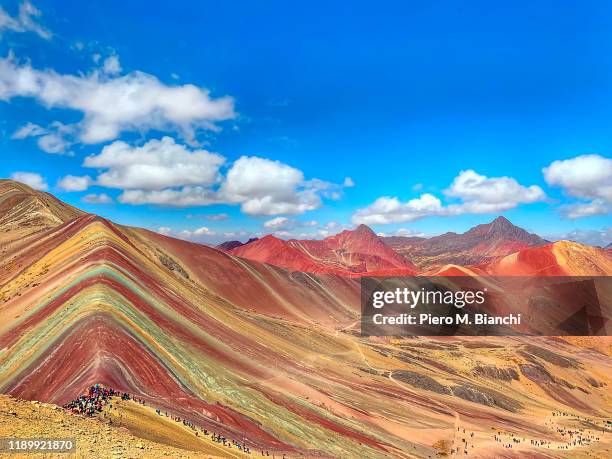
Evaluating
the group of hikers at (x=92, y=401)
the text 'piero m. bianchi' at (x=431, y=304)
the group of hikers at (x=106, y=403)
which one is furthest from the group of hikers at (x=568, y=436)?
the text 'piero m. bianchi' at (x=431, y=304)

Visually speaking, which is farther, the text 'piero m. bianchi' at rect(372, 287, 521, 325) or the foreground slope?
the text 'piero m. bianchi' at rect(372, 287, 521, 325)

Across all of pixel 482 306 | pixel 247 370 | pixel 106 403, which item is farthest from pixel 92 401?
pixel 482 306

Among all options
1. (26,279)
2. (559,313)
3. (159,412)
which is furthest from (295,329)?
(559,313)

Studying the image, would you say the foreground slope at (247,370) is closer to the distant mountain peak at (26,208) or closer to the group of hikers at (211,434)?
the group of hikers at (211,434)

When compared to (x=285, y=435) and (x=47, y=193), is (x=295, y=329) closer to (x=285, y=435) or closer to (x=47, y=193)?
(x=285, y=435)

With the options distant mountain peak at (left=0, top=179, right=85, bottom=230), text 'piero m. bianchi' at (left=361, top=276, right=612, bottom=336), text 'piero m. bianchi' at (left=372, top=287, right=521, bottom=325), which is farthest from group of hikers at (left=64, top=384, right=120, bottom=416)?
text 'piero m. bianchi' at (left=372, top=287, right=521, bottom=325)

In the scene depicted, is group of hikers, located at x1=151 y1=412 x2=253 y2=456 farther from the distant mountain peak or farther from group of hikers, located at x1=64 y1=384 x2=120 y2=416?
the distant mountain peak
